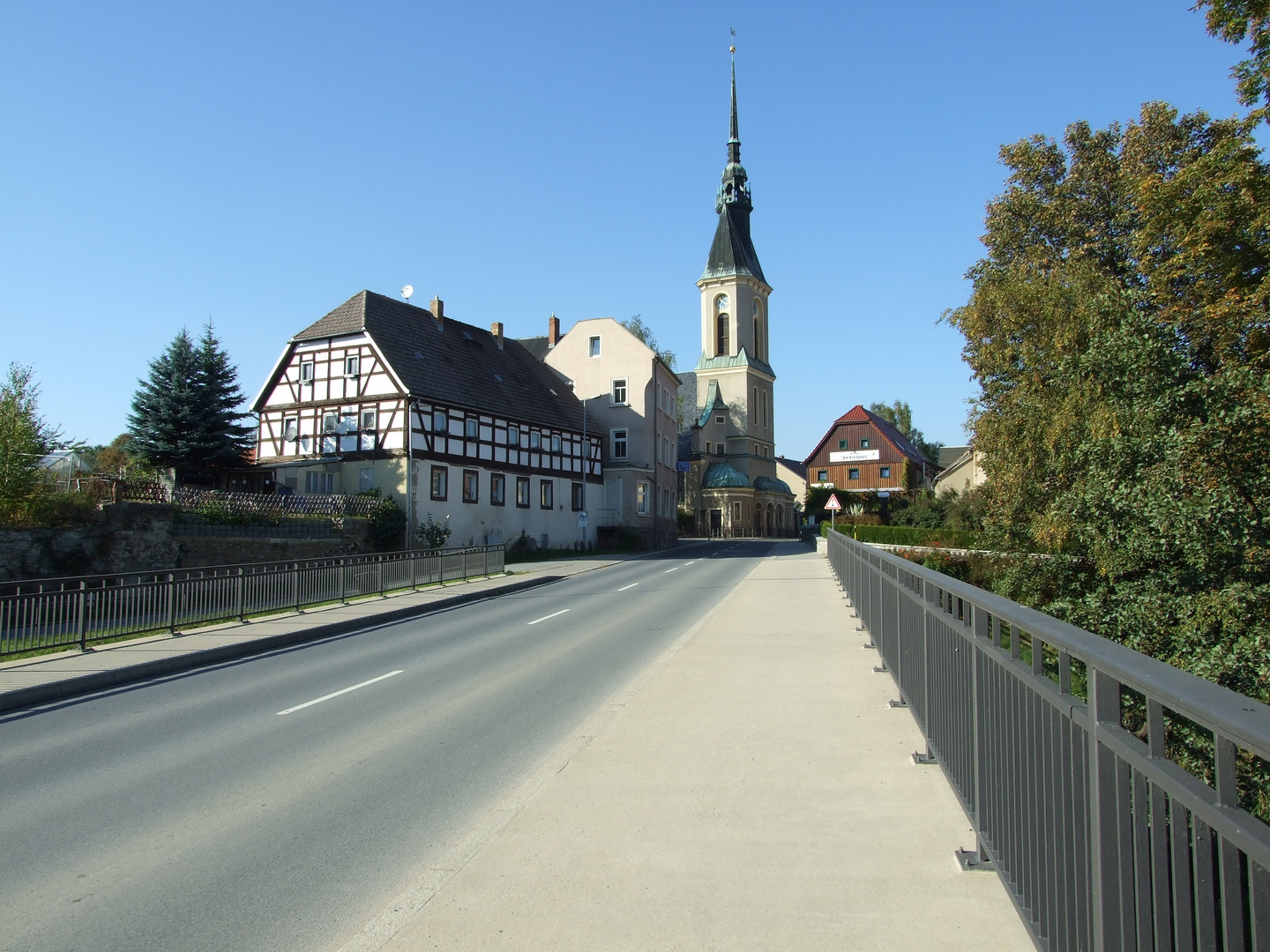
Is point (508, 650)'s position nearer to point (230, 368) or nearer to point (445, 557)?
point (445, 557)

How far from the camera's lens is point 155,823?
552 centimetres

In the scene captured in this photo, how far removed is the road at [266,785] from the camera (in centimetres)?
420

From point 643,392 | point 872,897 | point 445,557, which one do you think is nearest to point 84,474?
point 445,557

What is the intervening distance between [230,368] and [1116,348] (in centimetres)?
3104

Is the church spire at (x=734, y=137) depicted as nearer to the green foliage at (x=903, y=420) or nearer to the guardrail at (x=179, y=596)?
the green foliage at (x=903, y=420)

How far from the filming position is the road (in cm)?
420

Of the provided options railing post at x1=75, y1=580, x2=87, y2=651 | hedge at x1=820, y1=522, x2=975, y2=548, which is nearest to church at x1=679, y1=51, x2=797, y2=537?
hedge at x1=820, y1=522, x2=975, y2=548

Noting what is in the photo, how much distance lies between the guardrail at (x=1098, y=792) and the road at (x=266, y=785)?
2.80 meters

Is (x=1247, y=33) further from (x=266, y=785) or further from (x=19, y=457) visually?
(x=19, y=457)

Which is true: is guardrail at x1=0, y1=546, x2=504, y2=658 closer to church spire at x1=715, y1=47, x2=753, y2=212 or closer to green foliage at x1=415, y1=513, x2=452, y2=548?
green foliage at x1=415, y1=513, x2=452, y2=548

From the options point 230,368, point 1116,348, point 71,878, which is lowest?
point 71,878

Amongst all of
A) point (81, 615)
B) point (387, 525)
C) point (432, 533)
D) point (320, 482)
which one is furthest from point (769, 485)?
point (81, 615)

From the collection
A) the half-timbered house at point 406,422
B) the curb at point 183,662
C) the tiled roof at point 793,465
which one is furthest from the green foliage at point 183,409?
the tiled roof at point 793,465

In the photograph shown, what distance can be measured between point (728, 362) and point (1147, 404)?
231ft
